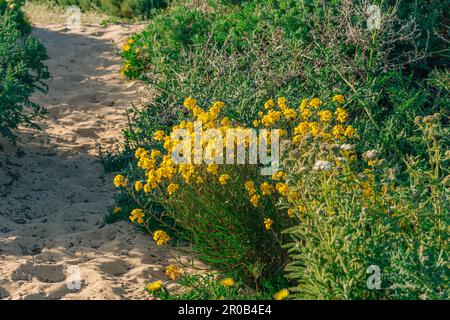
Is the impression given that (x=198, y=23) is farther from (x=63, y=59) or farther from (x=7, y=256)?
(x=7, y=256)

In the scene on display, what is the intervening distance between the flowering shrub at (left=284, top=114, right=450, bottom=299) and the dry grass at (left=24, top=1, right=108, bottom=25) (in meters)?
8.42

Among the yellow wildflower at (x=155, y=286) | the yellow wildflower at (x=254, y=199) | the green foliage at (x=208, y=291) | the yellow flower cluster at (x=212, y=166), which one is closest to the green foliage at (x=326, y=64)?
the yellow flower cluster at (x=212, y=166)

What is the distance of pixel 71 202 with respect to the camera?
6.29m

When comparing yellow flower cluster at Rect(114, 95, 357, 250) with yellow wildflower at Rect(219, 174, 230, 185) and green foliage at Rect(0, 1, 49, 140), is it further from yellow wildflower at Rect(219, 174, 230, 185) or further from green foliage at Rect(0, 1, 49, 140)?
green foliage at Rect(0, 1, 49, 140)

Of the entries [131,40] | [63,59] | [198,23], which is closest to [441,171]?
[198,23]

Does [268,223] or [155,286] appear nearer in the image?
[155,286]

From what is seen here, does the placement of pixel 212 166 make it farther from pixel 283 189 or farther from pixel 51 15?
pixel 51 15

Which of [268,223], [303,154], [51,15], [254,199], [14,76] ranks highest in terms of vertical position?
[51,15]

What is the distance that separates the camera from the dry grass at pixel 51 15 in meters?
12.2

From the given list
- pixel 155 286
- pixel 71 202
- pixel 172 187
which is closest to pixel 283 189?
pixel 172 187

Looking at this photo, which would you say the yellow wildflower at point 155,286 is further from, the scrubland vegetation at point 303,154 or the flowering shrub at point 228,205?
the flowering shrub at point 228,205

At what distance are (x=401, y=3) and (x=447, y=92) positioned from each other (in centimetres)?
96

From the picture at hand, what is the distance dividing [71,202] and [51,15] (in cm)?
712

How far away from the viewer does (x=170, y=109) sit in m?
6.75
